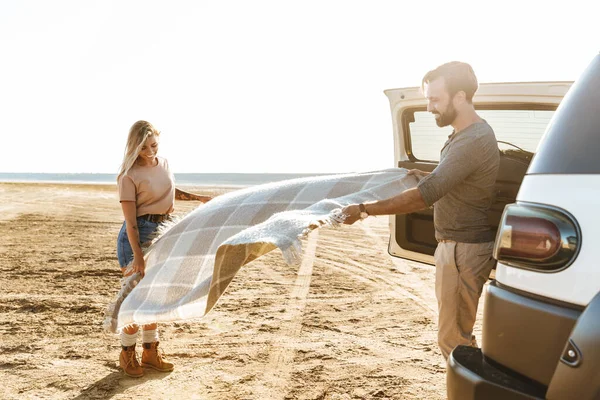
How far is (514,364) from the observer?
195cm

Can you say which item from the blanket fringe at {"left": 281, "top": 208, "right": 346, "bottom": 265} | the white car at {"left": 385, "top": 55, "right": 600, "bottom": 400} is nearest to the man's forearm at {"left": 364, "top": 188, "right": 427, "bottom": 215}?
the blanket fringe at {"left": 281, "top": 208, "right": 346, "bottom": 265}

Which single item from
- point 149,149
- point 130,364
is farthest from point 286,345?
point 149,149

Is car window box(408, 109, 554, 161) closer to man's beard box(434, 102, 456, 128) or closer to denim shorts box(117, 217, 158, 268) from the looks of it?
man's beard box(434, 102, 456, 128)

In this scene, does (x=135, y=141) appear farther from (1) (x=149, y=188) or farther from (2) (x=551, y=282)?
(2) (x=551, y=282)

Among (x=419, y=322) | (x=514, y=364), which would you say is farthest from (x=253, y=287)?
(x=514, y=364)

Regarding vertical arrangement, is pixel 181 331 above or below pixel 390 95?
below

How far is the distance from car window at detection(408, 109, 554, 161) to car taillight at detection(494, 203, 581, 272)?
206 cm

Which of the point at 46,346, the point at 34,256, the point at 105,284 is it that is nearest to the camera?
the point at 46,346

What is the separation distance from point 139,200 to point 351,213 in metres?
1.83

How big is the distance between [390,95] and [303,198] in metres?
1.33

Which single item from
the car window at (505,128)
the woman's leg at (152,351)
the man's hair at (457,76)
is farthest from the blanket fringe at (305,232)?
the woman's leg at (152,351)

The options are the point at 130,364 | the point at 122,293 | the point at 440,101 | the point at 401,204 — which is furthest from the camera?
the point at 130,364

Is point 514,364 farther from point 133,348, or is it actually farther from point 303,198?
point 133,348

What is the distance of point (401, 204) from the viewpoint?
112 inches
